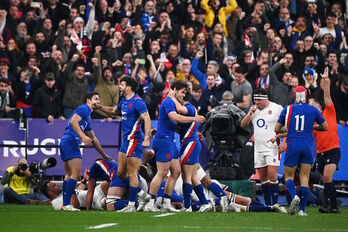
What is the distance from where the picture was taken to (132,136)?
19656 millimetres

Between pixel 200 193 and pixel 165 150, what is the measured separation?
1.06 meters

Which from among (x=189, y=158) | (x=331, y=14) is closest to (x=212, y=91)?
(x=331, y=14)

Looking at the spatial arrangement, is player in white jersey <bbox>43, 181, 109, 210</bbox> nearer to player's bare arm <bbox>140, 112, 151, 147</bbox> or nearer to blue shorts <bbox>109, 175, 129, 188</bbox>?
blue shorts <bbox>109, 175, 129, 188</bbox>

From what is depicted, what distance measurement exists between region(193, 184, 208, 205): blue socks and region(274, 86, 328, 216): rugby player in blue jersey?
167 centimetres

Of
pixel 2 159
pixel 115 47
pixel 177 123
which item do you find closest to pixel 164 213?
pixel 177 123

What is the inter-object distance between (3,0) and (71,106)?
187 inches

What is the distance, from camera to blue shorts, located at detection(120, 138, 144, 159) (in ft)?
→ 64.3

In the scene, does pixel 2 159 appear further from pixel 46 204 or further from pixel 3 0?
pixel 3 0

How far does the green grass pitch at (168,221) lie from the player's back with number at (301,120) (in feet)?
4.45

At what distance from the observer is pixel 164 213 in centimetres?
1900

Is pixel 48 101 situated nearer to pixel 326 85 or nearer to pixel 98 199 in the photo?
pixel 98 199

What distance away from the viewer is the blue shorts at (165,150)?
19.5 m

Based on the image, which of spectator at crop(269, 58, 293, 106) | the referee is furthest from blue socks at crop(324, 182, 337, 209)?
spectator at crop(269, 58, 293, 106)

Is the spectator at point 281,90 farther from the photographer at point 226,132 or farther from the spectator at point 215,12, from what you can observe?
the spectator at point 215,12
